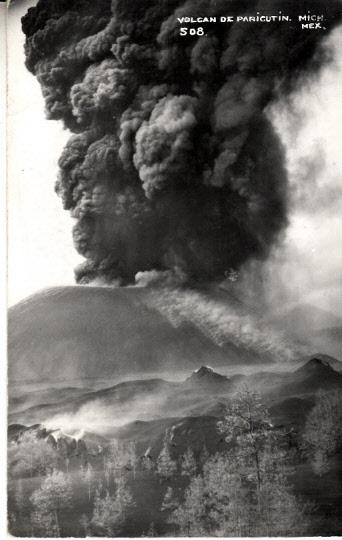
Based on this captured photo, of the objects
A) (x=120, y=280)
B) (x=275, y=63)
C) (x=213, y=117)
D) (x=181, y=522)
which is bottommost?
(x=181, y=522)

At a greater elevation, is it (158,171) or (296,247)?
(158,171)

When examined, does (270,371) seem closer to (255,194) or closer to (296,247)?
(296,247)

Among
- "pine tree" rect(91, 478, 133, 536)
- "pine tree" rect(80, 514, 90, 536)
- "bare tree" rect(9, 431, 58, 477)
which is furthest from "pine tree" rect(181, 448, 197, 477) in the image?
"bare tree" rect(9, 431, 58, 477)

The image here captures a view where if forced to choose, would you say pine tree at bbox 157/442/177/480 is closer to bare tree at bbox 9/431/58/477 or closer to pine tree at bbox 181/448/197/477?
pine tree at bbox 181/448/197/477

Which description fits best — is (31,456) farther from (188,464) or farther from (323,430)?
(323,430)

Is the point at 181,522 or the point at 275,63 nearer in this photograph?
the point at 181,522

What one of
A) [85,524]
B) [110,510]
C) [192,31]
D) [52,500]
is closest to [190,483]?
[110,510]

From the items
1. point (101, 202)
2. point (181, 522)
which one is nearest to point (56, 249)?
point (101, 202)
